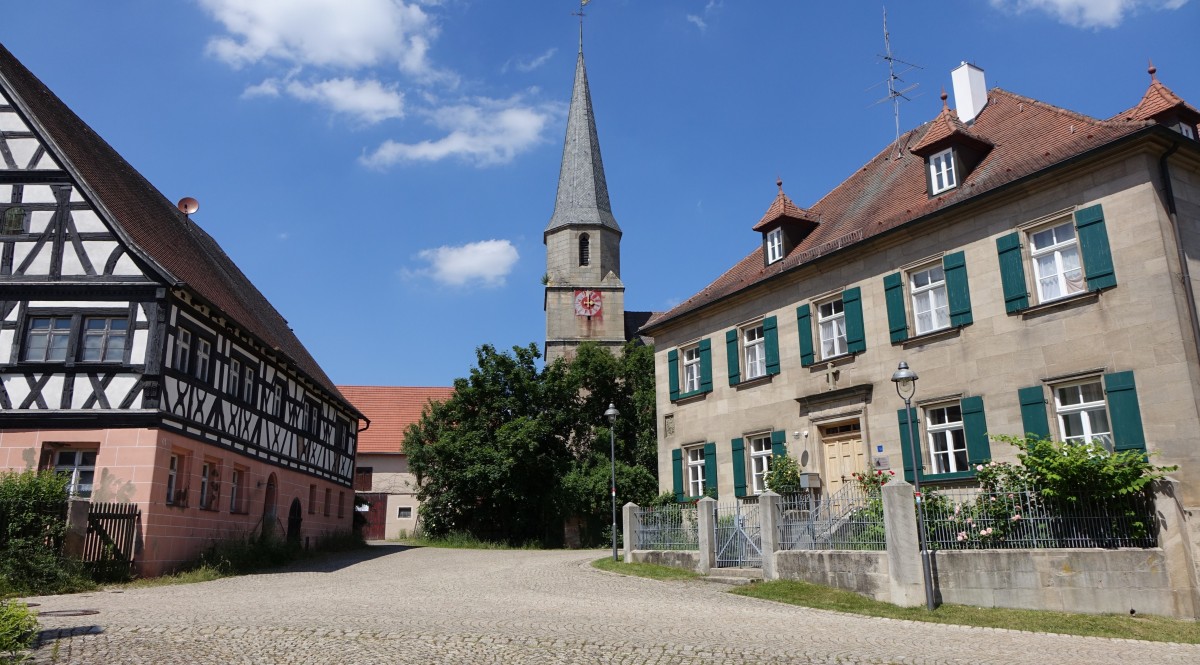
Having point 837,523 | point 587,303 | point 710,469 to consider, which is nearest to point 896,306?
point 837,523

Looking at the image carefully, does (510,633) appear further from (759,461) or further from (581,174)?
(581,174)

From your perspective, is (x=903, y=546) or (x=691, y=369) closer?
(x=903, y=546)

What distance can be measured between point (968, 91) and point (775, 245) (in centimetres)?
543

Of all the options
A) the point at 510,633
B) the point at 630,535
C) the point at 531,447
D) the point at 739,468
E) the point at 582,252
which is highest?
the point at 582,252

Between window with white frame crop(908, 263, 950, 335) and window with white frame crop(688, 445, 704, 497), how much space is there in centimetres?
683

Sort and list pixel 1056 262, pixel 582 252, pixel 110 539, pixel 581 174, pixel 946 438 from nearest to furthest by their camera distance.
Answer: pixel 1056 262 → pixel 110 539 → pixel 946 438 → pixel 582 252 → pixel 581 174

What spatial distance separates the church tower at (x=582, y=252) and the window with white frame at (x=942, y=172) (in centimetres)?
3054

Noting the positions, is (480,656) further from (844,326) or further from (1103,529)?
(844,326)

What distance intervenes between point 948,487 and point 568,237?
3756cm

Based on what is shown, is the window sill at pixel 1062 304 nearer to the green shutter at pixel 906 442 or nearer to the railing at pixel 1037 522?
the green shutter at pixel 906 442

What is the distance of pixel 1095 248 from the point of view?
13.8m

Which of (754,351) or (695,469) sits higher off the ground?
(754,351)

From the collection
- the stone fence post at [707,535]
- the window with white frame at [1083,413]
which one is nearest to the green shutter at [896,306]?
the window with white frame at [1083,413]

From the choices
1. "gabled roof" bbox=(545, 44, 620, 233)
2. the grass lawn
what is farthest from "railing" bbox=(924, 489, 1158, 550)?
"gabled roof" bbox=(545, 44, 620, 233)
